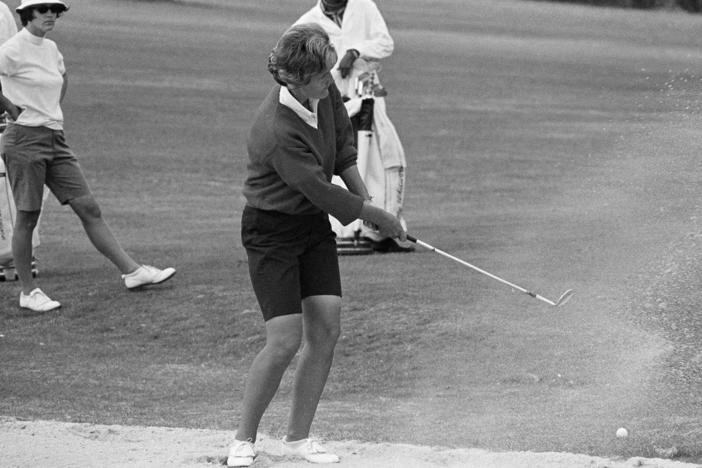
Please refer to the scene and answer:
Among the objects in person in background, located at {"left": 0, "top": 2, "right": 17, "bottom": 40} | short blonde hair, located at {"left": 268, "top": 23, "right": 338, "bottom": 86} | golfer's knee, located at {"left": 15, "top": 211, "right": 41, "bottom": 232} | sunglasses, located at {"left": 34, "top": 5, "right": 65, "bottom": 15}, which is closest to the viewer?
short blonde hair, located at {"left": 268, "top": 23, "right": 338, "bottom": 86}

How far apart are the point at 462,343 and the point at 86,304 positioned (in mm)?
2942

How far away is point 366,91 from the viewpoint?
1164 cm

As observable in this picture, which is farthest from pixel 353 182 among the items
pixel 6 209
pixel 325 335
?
pixel 6 209

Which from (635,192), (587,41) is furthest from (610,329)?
(587,41)

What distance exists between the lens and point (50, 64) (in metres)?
10.2

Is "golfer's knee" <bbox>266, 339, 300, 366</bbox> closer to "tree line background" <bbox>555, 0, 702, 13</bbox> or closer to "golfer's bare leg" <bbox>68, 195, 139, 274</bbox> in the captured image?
"golfer's bare leg" <bbox>68, 195, 139, 274</bbox>

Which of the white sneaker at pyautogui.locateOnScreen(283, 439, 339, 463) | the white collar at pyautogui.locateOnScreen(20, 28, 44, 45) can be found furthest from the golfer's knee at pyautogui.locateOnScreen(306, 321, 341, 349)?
the white collar at pyautogui.locateOnScreen(20, 28, 44, 45)

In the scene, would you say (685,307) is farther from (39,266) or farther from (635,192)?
(39,266)

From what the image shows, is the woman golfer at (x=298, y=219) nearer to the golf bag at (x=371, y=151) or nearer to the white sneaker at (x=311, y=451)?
the white sneaker at (x=311, y=451)

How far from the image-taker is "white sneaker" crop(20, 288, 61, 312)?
10.2 metres

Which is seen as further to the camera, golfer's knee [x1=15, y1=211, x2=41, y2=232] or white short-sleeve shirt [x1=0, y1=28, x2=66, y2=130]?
golfer's knee [x1=15, y1=211, x2=41, y2=232]

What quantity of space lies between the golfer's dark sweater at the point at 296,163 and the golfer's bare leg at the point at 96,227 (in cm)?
433

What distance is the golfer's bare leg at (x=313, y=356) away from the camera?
6.17 metres

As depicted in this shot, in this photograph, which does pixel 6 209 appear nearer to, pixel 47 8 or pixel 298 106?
pixel 47 8
